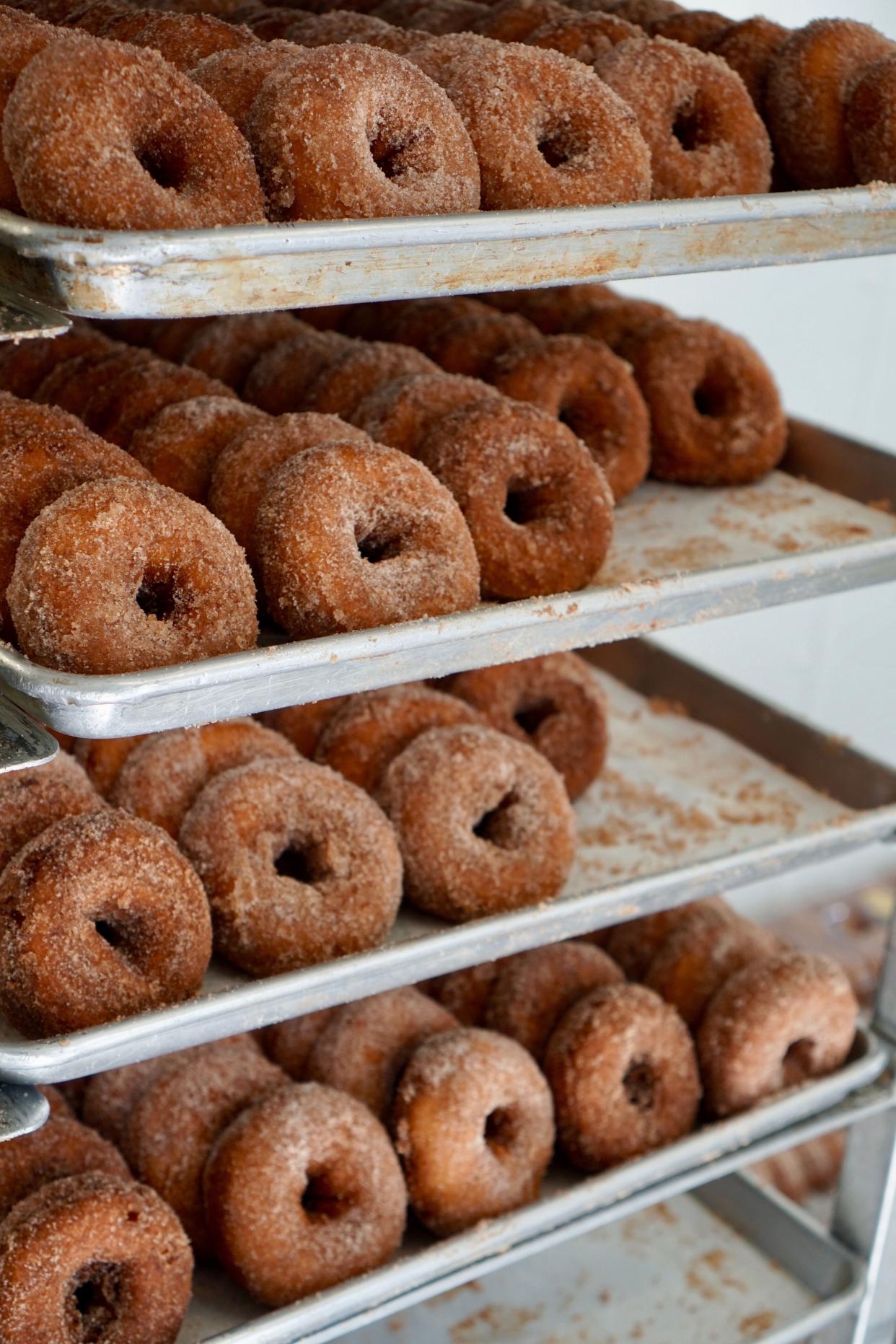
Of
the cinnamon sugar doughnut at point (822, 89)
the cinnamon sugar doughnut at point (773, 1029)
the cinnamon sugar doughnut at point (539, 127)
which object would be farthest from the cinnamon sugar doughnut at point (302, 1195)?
the cinnamon sugar doughnut at point (822, 89)

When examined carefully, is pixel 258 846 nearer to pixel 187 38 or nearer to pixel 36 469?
pixel 36 469

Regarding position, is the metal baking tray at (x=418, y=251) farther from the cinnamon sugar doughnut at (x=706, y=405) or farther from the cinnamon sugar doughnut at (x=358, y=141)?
the cinnamon sugar doughnut at (x=706, y=405)

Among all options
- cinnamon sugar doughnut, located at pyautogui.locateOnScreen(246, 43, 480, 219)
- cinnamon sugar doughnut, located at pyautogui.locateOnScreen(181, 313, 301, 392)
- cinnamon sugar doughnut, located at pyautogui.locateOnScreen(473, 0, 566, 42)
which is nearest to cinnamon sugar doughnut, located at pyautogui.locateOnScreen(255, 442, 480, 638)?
cinnamon sugar doughnut, located at pyautogui.locateOnScreen(246, 43, 480, 219)

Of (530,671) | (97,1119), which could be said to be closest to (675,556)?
(530,671)

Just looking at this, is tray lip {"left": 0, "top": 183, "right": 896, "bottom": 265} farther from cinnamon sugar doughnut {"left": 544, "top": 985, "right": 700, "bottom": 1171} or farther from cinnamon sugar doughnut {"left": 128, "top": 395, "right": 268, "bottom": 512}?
cinnamon sugar doughnut {"left": 544, "top": 985, "right": 700, "bottom": 1171}

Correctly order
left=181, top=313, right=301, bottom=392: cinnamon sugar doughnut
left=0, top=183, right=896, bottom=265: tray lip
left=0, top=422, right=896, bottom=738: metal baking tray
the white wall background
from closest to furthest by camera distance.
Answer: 1. left=0, top=183, right=896, bottom=265: tray lip
2. left=0, top=422, right=896, bottom=738: metal baking tray
3. left=181, top=313, right=301, bottom=392: cinnamon sugar doughnut
4. the white wall background

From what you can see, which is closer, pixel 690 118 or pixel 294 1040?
pixel 690 118

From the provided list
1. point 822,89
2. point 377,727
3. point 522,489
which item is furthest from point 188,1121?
point 822,89
